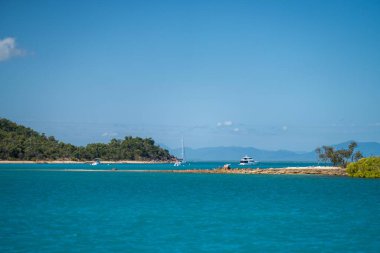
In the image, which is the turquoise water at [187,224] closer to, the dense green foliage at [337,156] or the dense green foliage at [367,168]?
the dense green foliage at [367,168]

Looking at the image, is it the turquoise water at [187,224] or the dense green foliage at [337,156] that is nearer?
the turquoise water at [187,224]

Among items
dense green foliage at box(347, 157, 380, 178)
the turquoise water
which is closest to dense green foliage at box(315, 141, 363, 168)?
dense green foliage at box(347, 157, 380, 178)

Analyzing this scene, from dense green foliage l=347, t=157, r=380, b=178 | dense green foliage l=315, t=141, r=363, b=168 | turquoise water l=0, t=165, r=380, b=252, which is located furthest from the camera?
dense green foliage l=315, t=141, r=363, b=168

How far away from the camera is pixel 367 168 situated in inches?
5118

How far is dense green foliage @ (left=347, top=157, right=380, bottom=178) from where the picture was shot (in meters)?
129

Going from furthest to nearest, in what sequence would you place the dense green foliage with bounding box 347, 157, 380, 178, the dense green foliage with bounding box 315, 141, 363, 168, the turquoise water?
the dense green foliage with bounding box 315, 141, 363, 168
the dense green foliage with bounding box 347, 157, 380, 178
the turquoise water

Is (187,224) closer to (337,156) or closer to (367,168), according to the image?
(367,168)

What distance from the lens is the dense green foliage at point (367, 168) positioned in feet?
422

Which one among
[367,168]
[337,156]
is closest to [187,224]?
[367,168]

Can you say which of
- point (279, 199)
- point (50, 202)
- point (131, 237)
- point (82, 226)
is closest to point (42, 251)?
point (131, 237)

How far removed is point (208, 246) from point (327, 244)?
8341mm

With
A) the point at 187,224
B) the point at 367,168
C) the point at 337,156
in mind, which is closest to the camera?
the point at 187,224

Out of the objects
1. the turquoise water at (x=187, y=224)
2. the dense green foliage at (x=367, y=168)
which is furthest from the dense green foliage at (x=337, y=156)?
the turquoise water at (x=187, y=224)

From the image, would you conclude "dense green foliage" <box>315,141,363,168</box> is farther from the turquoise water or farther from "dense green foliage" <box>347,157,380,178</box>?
the turquoise water
